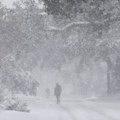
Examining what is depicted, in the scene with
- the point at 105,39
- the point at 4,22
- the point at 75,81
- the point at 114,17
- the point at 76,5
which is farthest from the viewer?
the point at 75,81

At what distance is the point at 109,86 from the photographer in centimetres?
4669

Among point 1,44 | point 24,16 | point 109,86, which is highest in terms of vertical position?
point 24,16

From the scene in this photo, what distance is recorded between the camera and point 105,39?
41656 mm

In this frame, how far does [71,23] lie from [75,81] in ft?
237

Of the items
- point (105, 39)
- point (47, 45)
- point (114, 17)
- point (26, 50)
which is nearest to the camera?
point (114, 17)

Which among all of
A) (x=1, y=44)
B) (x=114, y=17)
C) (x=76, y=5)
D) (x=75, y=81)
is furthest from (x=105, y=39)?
(x=75, y=81)

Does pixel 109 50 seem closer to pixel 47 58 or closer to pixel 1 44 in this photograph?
pixel 1 44

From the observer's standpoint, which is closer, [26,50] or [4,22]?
[4,22]

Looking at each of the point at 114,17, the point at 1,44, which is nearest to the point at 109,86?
the point at 1,44

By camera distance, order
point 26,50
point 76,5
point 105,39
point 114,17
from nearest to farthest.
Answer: point 76,5, point 114,17, point 105,39, point 26,50

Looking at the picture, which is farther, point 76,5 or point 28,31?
point 28,31

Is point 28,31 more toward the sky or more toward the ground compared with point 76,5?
more toward the sky

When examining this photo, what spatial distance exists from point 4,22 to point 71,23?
5971mm

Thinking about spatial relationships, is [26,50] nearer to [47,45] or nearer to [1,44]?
[1,44]
